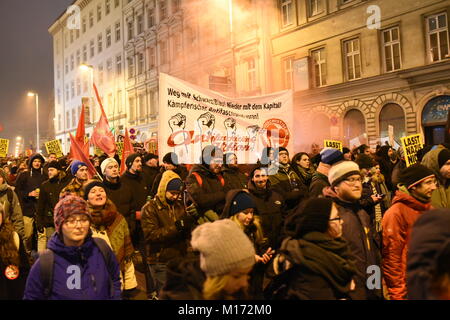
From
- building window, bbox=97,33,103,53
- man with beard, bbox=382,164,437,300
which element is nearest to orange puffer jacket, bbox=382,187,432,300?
man with beard, bbox=382,164,437,300

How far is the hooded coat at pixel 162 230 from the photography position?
13.3 ft

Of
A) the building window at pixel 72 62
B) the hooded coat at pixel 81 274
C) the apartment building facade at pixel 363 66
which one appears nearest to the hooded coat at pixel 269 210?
the hooded coat at pixel 81 274

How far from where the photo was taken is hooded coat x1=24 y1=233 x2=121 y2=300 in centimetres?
258

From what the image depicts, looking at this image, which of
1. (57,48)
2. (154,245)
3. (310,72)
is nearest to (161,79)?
(154,245)

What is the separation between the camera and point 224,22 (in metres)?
24.6

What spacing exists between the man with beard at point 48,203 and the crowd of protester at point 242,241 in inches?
30.7

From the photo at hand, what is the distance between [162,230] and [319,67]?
61.1 ft

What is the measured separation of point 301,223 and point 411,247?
0.72 metres

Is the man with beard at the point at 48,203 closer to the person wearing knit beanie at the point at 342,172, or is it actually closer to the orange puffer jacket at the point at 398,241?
the person wearing knit beanie at the point at 342,172

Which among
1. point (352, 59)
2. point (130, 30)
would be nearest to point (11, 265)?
point (352, 59)

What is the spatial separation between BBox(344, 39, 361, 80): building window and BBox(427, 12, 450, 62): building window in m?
3.30

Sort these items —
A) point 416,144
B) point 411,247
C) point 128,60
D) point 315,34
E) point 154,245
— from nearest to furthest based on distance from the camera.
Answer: point 411,247
point 154,245
point 416,144
point 315,34
point 128,60

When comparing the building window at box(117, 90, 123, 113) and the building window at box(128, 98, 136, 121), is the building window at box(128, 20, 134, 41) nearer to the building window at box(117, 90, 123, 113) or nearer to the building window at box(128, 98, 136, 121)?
the building window at box(117, 90, 123, 113)

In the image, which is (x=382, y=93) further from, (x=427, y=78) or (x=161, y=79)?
(x=161, y=79)
